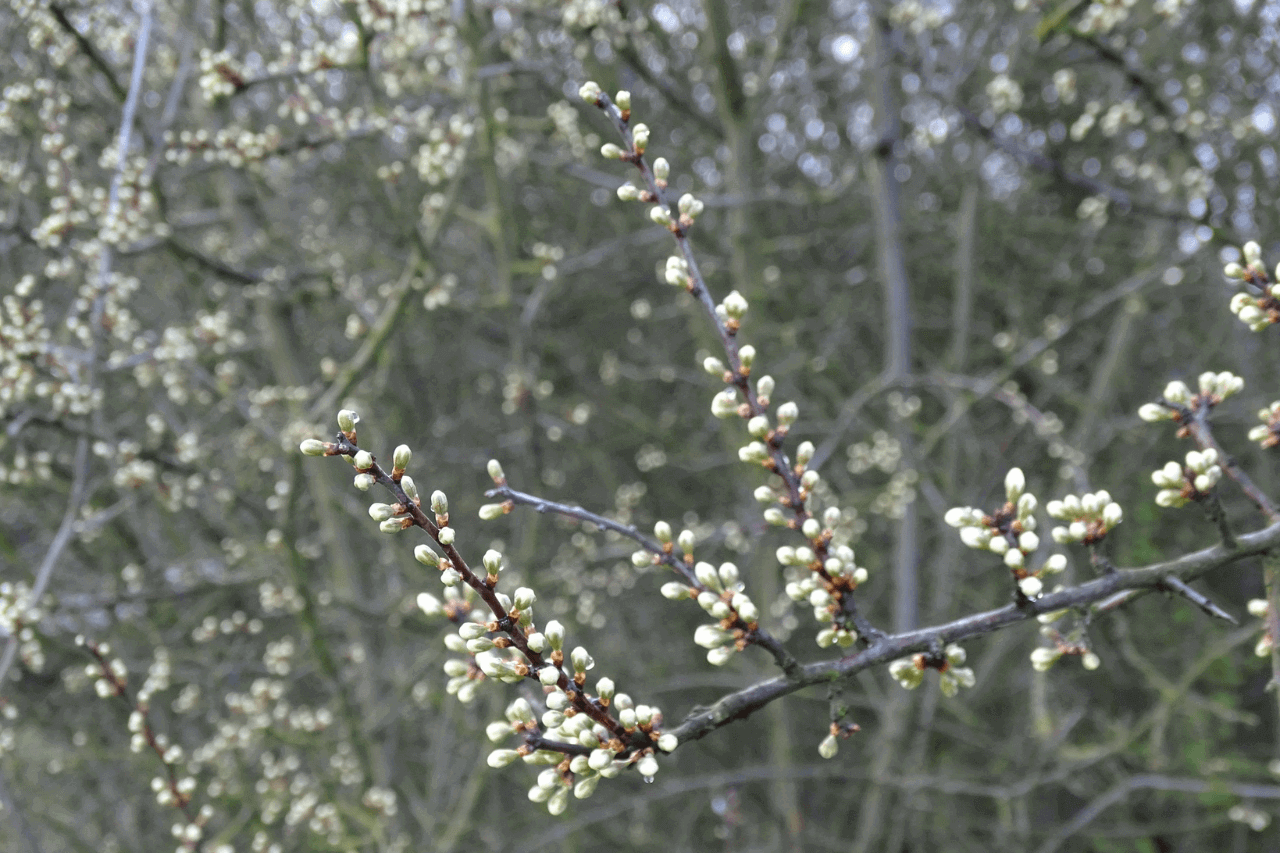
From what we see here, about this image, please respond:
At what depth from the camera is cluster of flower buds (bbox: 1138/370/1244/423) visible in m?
1.80

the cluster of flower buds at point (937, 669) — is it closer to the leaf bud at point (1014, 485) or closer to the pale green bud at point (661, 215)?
the leaf bud at point (1014, 485)

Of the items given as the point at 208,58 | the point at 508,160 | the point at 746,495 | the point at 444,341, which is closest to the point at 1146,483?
the point at 746,495

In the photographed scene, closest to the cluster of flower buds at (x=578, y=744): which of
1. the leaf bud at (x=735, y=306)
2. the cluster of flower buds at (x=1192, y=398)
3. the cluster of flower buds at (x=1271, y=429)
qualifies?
the leaf bud at (x=735, y=306)

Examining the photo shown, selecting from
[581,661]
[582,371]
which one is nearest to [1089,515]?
[581,661]

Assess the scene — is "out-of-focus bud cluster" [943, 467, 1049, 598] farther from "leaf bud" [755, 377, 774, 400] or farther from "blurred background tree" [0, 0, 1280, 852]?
"blurred background tree" [0, 0, 1280, 852]

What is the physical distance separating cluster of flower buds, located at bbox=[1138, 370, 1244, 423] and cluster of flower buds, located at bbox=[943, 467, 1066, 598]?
0.36m

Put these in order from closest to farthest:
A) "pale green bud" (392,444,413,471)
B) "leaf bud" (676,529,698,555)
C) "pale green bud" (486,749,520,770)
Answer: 1. "pale green bud" (392,444,413,471)
2. "pale green bud" (486,749,520,770)
3. "leaf bud" (676,529,698,555)

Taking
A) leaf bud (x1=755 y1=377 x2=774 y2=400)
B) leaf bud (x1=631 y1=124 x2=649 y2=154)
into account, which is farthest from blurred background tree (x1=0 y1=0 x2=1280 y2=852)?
leaf bud (x1=631 y1=124 x2=649 y2=154)

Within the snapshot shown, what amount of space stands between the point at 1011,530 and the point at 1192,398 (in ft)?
1.91

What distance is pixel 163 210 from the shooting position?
4301mm

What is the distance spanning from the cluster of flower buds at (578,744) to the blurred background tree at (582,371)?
6.76ft

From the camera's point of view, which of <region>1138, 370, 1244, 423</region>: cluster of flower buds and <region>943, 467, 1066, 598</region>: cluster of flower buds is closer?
<region>943, 467, 1066, 598</region>: cluster of flower buds

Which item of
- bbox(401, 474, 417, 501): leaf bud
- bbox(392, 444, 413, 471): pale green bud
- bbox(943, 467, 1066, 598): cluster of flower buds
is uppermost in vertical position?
bbox(943, 467, 1066, 598): cluster of flower buds

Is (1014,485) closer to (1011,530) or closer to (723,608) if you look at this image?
(1011,530)
